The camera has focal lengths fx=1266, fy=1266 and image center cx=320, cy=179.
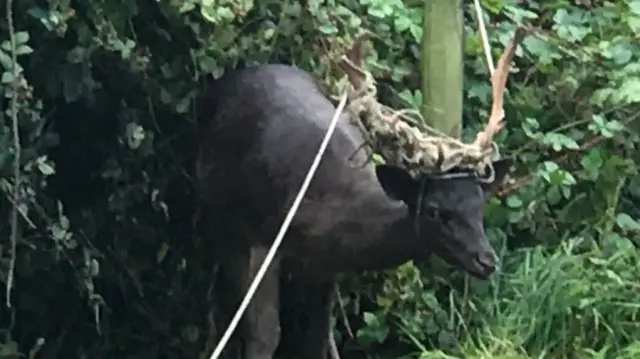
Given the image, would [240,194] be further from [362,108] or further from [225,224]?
[362,108]

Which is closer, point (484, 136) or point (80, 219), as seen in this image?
point (484, 136)

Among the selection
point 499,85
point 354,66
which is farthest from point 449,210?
point 354,66

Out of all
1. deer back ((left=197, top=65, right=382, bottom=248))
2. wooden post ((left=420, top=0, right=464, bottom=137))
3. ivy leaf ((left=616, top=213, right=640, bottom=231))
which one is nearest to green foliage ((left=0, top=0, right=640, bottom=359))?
ivy leaf ((left=616, top=213, right=640, bottom=231))

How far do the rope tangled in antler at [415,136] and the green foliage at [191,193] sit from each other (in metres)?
0.68

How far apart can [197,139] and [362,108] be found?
969mm

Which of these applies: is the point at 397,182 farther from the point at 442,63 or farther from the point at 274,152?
the point at 442,63

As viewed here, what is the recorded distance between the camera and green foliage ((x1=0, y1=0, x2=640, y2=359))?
4.20 m

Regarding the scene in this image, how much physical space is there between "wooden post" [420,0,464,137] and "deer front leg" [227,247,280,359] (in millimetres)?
723

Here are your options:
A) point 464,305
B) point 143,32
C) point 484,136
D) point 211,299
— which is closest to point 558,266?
point 464,305

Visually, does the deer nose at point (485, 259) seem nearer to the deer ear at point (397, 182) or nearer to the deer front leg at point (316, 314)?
the deer ear at point (397, 182)

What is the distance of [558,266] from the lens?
4500mm

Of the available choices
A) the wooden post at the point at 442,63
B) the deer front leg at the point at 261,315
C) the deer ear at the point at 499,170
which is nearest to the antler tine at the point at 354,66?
the wooden post at the point at 442,63

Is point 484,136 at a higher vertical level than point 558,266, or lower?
higher

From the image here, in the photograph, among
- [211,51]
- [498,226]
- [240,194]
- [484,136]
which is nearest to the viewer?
[484,136]
